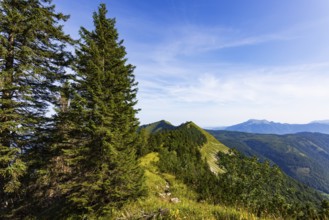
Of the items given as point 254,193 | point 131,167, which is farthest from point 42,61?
point 254,193

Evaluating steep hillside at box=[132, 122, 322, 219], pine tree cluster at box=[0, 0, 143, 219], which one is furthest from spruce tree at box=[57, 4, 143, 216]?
steep hillside at box=[132, 122, 322, 219]

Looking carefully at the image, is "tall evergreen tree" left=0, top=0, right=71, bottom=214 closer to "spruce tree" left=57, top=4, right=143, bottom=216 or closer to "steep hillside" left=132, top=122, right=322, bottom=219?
"spruce tree" left=57, top=4, right=143, bottom=216

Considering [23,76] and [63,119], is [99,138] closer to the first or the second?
[63,119]

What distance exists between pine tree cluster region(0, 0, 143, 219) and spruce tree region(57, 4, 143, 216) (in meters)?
0.06

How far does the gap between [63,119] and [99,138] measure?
2909mm

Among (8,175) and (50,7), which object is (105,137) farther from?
(50,7)

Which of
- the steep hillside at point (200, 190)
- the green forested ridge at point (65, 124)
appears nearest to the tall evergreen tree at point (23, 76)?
the green forested ridge at point (65, 124)

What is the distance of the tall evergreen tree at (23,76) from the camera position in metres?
13.1

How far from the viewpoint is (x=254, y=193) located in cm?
6131

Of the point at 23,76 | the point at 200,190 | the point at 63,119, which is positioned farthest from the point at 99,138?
the point at 200,190

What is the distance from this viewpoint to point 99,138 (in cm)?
1479

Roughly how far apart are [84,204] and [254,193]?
58981mm

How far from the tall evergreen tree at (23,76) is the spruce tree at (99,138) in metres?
1.87

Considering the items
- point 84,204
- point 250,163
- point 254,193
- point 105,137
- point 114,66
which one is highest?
point 114,66
